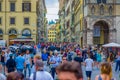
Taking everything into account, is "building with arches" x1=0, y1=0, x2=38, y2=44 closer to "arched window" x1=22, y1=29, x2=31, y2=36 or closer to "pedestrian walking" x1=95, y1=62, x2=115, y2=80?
"arched window" x1=22, y1=29, x2=31, y2=36

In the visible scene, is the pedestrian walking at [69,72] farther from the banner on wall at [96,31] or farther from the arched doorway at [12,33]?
the arched doorway at [12,33]

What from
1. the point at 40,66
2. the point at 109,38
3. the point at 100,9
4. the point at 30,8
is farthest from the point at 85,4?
the point at 40,66

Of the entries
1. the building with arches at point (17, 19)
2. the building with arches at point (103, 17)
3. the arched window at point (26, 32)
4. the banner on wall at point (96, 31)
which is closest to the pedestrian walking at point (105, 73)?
the building with arches at point (103, 17)

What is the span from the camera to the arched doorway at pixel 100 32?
61.6 metres

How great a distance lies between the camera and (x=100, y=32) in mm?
63188

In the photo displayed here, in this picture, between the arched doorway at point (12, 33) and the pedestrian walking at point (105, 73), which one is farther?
the arched doorway at point (12, 33)

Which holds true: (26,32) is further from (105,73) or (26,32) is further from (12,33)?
(105,73)

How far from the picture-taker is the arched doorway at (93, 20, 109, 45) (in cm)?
6162

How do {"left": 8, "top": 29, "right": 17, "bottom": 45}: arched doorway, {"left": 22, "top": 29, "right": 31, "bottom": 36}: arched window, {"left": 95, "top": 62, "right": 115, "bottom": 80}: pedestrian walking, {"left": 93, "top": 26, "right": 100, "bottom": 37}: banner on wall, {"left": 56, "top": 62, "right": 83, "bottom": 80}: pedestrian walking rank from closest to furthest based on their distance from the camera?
{"left": 56, "top": 62, "right": 83, "bottom": 80}: pedestrian walking → {"left": 95, "top": 62, "right": 115, "bottom": 80}: pedestrian walking → {"left": 93, "top": 26, "right": 100, "bottom": 37}: banner on wall → {"left": 8, "top": 29, "right": 17, "bottom": 45}: arched doorway → {"left": 22, "top": 29, "right": 31, "bottom": 36}: arched window

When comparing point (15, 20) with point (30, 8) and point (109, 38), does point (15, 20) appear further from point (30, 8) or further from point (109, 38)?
Answer: point (109, 38)

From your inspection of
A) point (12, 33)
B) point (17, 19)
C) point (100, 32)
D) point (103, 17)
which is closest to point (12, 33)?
point (12, 33)

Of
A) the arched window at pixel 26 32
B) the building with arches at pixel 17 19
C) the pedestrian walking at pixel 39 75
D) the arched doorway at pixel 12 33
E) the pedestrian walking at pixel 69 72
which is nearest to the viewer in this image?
the pedestrian walking at pixel 69 72

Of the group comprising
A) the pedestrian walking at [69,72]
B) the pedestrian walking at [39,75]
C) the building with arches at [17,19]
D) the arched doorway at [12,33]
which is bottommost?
the pedestrian walking at [39,75]

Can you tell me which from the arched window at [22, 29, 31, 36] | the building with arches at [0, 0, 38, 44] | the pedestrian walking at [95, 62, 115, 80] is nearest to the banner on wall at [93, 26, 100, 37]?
the building with arches at [0, 0, 38, 44]
